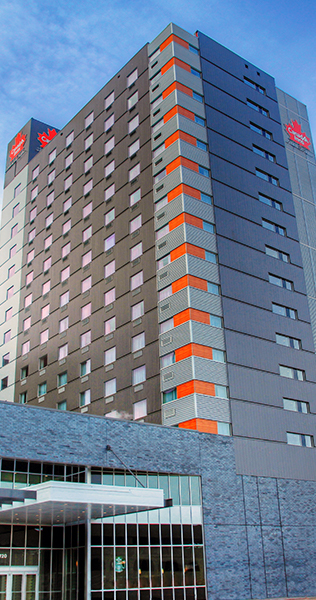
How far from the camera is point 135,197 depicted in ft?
158

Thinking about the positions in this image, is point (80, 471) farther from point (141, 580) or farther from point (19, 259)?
point (19, 259)

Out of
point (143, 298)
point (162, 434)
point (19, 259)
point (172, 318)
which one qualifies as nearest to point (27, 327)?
point (19, 259)

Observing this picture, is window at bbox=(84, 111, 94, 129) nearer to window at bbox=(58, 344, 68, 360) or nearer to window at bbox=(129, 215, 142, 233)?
window at bbox=(129, 215, 142, 233)

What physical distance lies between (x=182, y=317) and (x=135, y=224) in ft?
37.3

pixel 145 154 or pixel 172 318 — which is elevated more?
pixel 145 154

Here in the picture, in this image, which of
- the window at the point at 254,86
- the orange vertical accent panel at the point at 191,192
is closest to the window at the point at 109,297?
the orange vertical accent panel at the point at 191,192

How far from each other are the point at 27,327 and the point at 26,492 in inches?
1464

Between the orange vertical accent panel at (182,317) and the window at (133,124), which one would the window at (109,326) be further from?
the window at (133,124)

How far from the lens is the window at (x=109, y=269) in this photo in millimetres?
48194

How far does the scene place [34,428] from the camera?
28.8 m

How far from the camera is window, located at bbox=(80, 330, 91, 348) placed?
48938 mm

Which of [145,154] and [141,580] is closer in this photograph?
[141,580]

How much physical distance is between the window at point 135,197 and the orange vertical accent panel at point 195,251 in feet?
29.4

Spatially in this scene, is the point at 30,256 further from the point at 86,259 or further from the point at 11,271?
the point at 86,259
